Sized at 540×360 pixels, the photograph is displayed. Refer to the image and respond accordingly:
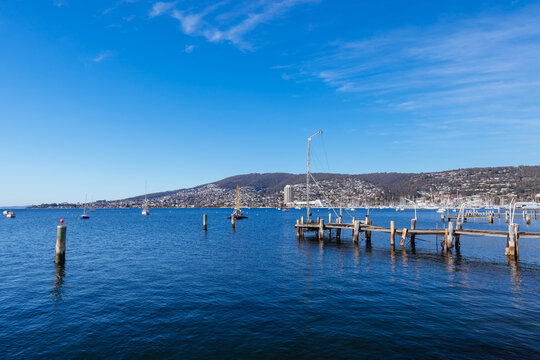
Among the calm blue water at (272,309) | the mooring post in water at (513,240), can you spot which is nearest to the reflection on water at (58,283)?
the calm blue water at (272,309)

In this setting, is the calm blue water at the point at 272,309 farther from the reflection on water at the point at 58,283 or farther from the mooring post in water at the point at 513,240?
the mooring post in water at the point at 513,240

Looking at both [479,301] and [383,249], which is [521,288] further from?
[383,249]

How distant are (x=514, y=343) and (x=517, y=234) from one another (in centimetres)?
2404

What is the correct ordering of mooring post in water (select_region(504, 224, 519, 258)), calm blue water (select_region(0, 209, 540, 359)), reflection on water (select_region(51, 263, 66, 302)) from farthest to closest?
mooring post in water (select_region(504, 224, 519, 258)), reflection on water (select_region(51, 263, 66, 302)), calm blue water (select_region(0, 209, 540, 359))

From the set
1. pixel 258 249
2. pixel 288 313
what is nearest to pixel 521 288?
pixel 288 313

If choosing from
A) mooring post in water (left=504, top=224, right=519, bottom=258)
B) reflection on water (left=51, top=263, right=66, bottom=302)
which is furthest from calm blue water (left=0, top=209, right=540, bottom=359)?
mooring post in water (left=504, top=224, right=519, bottom=258)

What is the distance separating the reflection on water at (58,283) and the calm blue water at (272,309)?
73 millimetres

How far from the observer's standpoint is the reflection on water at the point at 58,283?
20.0m

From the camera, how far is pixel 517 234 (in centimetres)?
3127

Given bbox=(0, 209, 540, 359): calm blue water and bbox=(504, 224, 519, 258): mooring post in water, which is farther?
bbox=(504, 224, 519, 258): mooring post in water

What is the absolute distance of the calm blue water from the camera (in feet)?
42.1

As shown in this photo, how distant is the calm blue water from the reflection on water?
0.24ft

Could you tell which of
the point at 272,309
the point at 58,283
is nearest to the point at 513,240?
the point at 272,309

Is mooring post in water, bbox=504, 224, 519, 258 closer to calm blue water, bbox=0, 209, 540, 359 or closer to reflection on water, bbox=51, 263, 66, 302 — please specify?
calm blue water, bbox=0, 209, 540, 359
